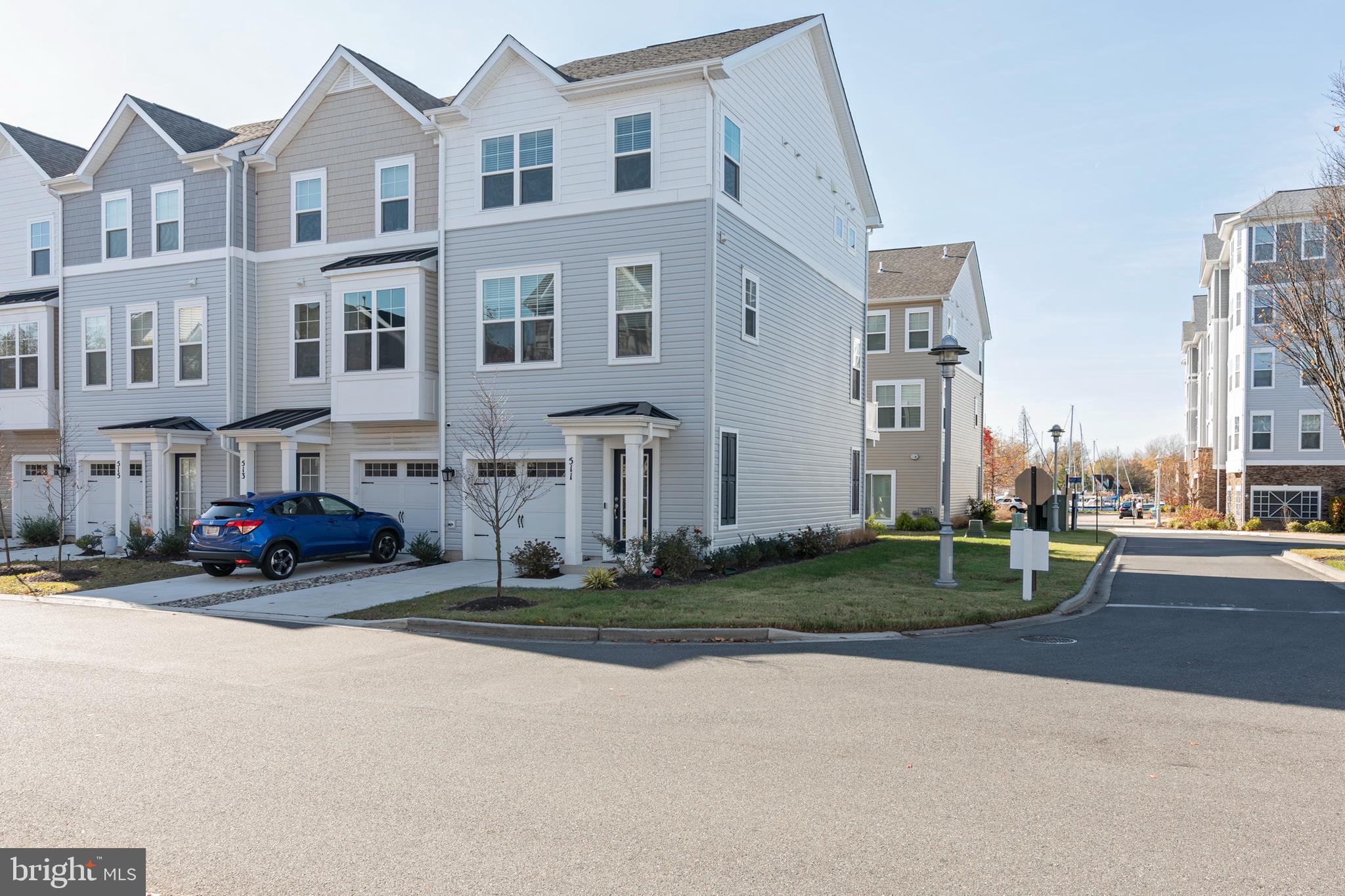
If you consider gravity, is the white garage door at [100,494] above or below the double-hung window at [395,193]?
below

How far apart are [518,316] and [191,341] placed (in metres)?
9.74

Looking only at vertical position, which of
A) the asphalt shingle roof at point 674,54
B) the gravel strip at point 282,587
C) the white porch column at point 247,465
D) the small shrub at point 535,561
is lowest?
the gravel strip at point 282,587

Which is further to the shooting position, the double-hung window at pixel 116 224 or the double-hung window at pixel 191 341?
the double-hung window at pixel 116 224

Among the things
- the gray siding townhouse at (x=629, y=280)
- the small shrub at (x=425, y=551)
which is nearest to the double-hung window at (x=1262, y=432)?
the gray siding townhouse at (x=629, y=280)

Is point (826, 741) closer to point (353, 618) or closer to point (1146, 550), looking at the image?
point (353, 618)

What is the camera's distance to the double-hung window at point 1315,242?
23.2 meters

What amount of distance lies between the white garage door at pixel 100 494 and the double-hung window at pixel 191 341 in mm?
3117

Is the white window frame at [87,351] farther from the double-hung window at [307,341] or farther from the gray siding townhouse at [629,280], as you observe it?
the gray siding townhouse at [629,280]

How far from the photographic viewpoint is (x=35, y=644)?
35.2 feet

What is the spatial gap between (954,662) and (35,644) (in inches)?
418

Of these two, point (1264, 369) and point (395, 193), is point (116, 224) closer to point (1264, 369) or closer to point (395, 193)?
point (395, 193)

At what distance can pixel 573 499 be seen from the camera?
57.9 feet

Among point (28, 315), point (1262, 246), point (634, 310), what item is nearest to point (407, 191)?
point (634, 310)

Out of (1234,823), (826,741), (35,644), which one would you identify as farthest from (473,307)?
(1234,823)
